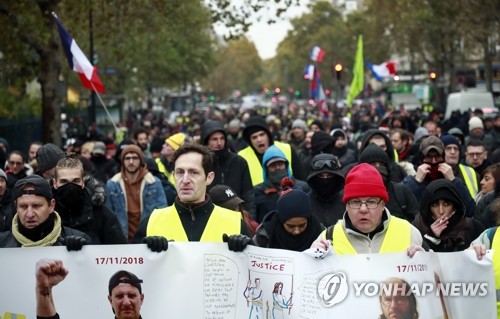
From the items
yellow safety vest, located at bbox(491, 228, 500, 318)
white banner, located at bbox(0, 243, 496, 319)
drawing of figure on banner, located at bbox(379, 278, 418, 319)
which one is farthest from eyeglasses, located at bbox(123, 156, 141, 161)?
drawing of figure on banner, located at bbox(379, 278, 418, 319)

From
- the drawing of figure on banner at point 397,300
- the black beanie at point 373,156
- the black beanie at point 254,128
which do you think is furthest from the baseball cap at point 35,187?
the black beanie at point 254,128

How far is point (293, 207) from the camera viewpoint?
295 inches

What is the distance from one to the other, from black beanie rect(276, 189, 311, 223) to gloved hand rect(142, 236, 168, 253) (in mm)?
1105

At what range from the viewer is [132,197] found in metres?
11.5

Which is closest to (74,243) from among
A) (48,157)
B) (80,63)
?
(48,157)

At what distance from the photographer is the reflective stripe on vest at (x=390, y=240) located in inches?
259

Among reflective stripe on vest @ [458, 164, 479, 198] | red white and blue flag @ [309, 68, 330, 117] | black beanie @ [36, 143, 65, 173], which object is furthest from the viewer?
red white and blue flag @ [309, 68, 330, 117]

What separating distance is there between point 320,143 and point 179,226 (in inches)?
324

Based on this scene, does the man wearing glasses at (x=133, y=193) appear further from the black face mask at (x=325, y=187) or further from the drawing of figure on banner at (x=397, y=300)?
the drawing of figure on banner at (x=397, y=300)

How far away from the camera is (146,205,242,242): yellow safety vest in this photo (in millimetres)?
7191

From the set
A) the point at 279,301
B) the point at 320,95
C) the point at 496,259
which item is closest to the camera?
the point at 279,301

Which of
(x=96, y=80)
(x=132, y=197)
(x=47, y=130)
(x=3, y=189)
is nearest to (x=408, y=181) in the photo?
(x=132, y=197)

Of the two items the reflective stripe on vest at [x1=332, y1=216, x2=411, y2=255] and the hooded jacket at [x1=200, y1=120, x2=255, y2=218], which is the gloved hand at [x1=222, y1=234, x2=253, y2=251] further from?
the hooded jacket at [x1=200, y1=120, x2=255, y2=218]

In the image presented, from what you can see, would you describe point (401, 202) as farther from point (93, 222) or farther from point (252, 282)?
point (252, 282)
